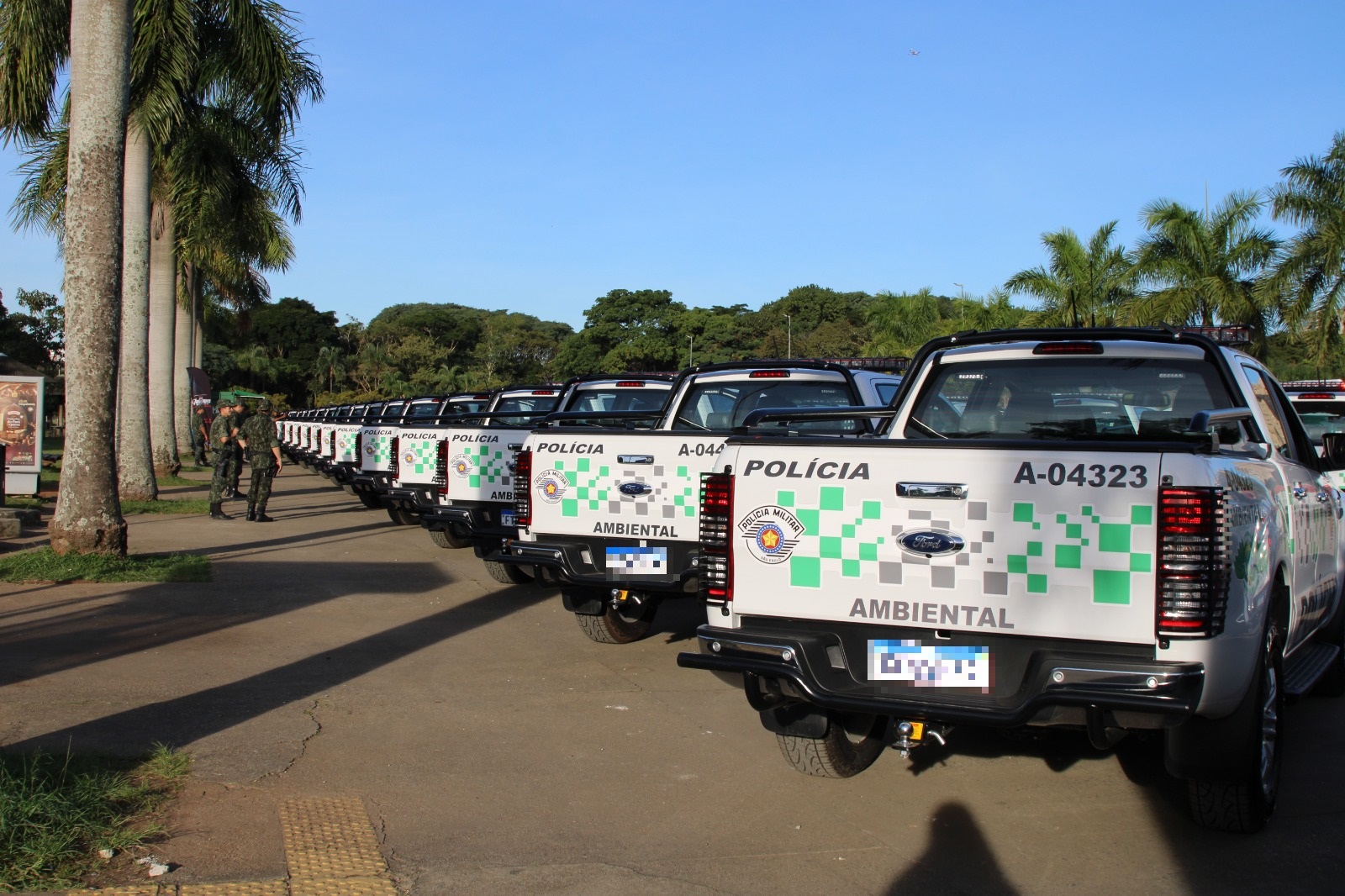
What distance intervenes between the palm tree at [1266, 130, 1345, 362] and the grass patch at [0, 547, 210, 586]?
25.6m

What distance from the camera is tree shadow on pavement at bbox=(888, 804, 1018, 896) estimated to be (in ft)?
14.0

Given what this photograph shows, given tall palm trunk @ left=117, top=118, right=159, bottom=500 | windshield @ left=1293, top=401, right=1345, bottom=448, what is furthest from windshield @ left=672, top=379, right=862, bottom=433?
tall palm trunk @ left=117, top=118, right=159, bottom=500

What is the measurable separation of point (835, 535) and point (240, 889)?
251cm

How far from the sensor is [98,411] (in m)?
11.1

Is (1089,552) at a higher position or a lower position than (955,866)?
higher

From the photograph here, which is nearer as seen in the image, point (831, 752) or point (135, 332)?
point (831, 752)

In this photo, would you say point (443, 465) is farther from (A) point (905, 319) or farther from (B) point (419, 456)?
(A) point (905, 319)

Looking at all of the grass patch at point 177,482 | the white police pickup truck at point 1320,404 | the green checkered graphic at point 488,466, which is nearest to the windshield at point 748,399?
the green checkered graphic at point 488,466

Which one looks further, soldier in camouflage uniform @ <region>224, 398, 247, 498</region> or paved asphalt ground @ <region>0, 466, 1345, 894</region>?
soldier in camouflage uniform @ <region>224, 398, 247, 498</region>

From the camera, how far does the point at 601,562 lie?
7.70 m

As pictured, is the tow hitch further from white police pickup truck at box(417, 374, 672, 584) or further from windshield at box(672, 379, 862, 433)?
white police pickup truck at box(417, 374, 672, 584)

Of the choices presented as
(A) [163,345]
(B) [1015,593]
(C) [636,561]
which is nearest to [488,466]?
(C) [636,561]

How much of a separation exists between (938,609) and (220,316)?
1975 inches

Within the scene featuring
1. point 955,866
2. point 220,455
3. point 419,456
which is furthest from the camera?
point 220,455
